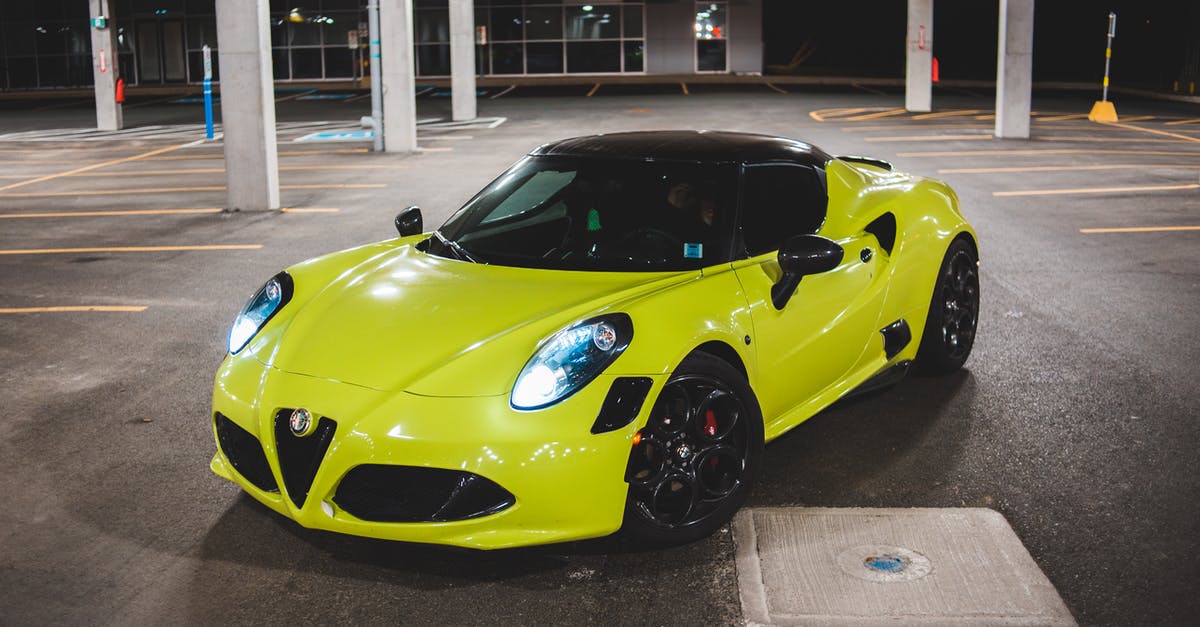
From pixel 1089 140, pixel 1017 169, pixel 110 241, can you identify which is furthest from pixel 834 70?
pixel 110 241

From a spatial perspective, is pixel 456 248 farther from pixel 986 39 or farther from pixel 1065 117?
pixel 986 39

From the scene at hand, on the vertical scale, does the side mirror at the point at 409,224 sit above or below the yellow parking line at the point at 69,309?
above

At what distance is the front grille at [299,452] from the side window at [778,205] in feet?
6.10

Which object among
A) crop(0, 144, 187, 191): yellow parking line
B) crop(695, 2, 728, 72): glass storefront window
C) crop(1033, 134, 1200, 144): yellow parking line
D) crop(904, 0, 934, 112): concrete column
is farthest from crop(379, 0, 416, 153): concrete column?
crop(695, 2, 728, 72): glass storefront window

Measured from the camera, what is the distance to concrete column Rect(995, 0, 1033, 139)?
21.0m

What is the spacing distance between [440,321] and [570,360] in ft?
1.84

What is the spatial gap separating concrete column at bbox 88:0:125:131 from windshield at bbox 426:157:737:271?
78.2ft

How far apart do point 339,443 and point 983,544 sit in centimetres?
222

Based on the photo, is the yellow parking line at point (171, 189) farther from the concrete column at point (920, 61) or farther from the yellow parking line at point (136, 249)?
the concrete column at point (920, 61)

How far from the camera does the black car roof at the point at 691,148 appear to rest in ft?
16.3

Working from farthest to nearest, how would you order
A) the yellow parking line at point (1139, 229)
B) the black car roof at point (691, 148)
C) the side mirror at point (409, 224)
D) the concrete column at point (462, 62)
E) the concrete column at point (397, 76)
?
the concrete column at point (462, 62), the concrete column at point (397, 76), the yellow parking line at point (1139, 229), the side mirror at point (409, 224), the black car roof at point (691, 148)

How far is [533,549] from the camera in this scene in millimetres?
4051

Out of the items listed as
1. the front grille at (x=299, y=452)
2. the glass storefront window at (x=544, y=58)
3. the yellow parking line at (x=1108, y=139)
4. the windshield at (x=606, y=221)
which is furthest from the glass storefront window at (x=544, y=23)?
the front grille at (x=299, y=452)

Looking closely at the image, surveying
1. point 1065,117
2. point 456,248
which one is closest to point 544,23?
point 1065,117
